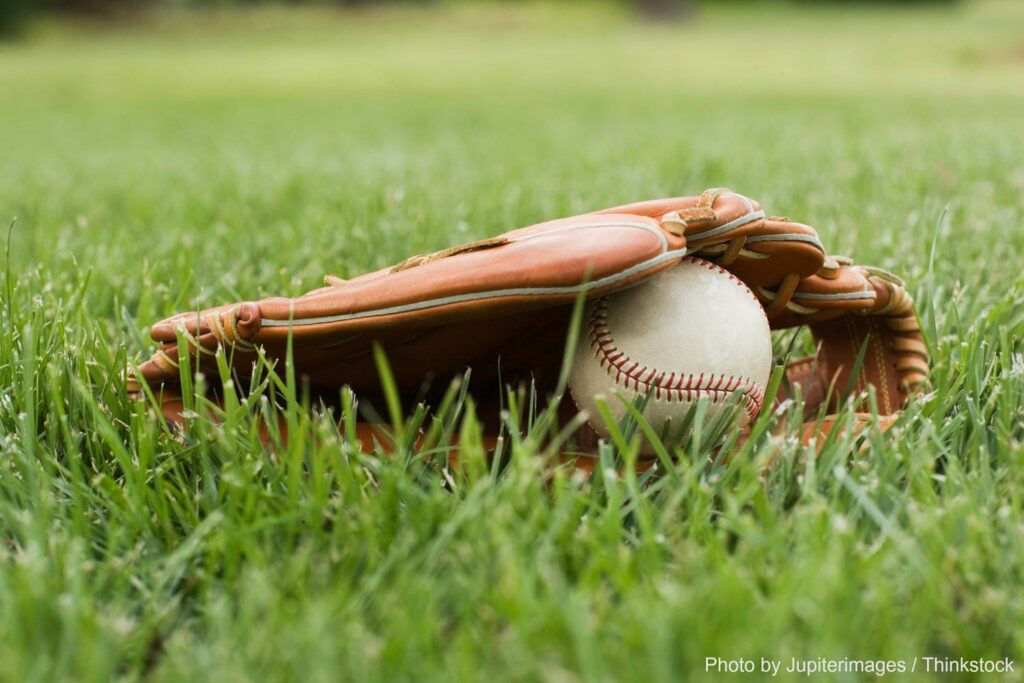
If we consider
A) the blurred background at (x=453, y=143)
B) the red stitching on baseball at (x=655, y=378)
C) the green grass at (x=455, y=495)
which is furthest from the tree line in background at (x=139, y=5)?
the red stitching on baseball at (x=655, y=378)

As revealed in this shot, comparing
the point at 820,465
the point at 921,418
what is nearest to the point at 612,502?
the point at 820,465

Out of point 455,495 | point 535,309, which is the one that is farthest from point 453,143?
point 455,495

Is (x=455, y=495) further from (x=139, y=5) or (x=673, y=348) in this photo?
(x=139, y=5)

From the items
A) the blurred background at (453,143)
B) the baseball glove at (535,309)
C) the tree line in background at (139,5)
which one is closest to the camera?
the baseball glove at (535,309)

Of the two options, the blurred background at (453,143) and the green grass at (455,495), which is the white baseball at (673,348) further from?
the blurred background at (453,143)

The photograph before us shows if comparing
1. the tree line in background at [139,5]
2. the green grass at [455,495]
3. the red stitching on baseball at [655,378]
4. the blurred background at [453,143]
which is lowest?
the blurred background at [453,143]

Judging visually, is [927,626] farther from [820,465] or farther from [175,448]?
[175,448]

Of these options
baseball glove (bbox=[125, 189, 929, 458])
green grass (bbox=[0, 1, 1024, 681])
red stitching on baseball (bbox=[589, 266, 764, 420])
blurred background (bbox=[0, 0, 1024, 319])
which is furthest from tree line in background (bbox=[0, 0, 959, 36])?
red stitching on baseball (bbox=[589, 266, 764, 420])

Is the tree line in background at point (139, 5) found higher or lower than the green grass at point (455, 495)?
higher
